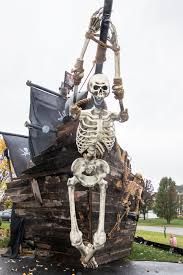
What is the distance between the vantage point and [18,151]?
17.3 m

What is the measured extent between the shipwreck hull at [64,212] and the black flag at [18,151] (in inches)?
170

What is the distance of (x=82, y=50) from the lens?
19.6ft

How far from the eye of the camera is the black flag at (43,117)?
1483 cm

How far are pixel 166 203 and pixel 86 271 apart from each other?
4474 centimetres

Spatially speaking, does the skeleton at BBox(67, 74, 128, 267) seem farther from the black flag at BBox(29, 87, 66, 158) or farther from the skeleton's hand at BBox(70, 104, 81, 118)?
the black flag at BBox(29, 87, 66, 158)

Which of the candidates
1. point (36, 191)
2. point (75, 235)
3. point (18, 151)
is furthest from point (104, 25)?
point (18, 151)

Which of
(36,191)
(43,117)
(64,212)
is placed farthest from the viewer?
(43,117)

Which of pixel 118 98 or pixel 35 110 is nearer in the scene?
pixel 118 98

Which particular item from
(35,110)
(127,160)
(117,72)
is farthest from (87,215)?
(35,110)

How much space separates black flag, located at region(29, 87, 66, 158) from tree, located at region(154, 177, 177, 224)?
39.6 m

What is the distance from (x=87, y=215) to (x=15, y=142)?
8879mm

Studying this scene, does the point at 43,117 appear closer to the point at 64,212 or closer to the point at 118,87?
the point at 64,212

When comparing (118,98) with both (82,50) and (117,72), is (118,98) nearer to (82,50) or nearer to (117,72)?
(117,72)

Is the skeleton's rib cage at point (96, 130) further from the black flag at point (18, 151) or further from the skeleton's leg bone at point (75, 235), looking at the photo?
the black flag at point (18, 151)
